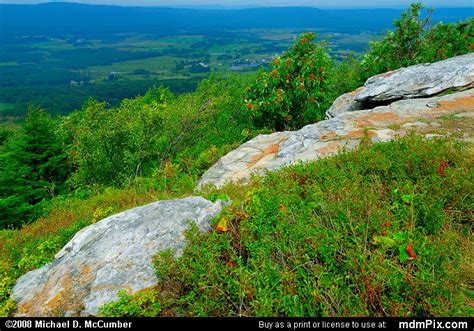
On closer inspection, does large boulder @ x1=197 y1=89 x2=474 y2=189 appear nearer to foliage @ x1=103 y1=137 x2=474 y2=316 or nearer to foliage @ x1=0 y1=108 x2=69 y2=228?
foliage @ x1=103 y1=137 x2=474 y2=316

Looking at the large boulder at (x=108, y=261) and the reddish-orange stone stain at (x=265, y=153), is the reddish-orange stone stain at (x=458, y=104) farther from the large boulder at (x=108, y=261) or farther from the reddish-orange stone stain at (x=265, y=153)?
the large boulder at (x=108, y=261)

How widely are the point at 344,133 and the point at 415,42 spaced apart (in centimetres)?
1189

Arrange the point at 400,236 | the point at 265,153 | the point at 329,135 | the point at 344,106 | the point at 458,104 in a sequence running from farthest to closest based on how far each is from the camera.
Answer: the point at 344,106
the point at 265,153
the point at 458,104
the point at 329,135
the point at 400,236

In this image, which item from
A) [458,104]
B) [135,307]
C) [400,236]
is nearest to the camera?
[135,307]

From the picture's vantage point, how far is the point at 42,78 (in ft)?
630

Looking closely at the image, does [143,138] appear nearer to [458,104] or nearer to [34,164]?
[458,104]

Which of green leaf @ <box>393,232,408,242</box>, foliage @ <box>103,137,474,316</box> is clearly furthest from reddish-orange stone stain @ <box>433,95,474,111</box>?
green leaf @ <box>393,232,408,242</box>

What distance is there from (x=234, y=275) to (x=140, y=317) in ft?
4.08

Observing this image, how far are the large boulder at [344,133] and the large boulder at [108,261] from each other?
9.71ft

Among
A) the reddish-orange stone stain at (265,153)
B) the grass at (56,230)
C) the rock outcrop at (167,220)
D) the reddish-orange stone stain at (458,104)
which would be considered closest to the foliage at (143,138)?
the reddish-orange stone stain at (265,153)

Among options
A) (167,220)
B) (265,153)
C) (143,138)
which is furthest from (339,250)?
(143,138)
